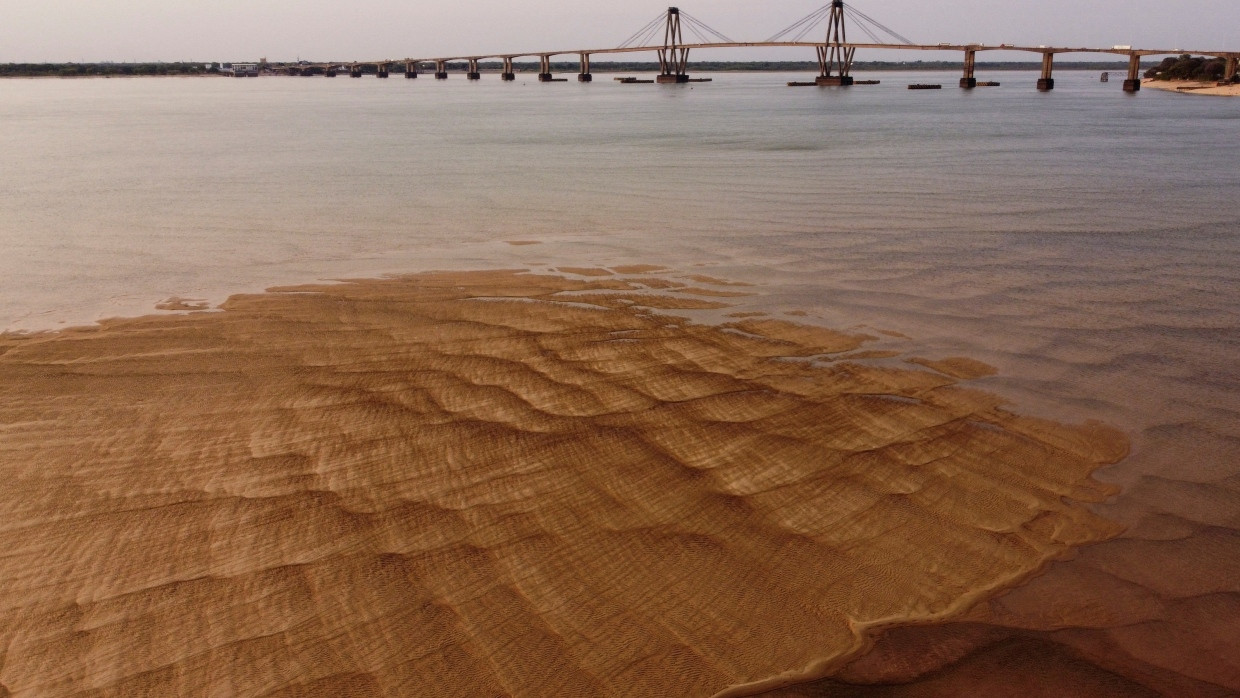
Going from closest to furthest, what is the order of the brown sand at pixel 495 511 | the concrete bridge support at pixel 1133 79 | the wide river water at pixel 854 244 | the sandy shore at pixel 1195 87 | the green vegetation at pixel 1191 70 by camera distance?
the brown sand at pixel 495 511 → the wide river water at pixel 854 244 → the sandy shore at pixel 1195 87 → the concrete bridge support at pixel 1133 79 → the green vegetation at pixel 1191 70

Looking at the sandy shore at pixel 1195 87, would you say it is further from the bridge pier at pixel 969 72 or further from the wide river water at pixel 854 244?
the wide river water at pixel 854 244

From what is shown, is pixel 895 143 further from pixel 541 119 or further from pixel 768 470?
pixel 768 470

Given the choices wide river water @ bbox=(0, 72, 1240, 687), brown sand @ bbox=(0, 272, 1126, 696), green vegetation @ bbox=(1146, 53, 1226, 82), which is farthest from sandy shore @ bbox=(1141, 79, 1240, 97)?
brown sand @ bbox=(0, 272, 1126, 696)

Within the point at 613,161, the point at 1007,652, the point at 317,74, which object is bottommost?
the point at 1007,652

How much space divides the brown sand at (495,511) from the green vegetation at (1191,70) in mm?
98816

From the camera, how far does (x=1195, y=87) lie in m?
76.2

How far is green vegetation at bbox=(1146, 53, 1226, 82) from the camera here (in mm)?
85062

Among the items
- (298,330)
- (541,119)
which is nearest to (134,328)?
(298,330)

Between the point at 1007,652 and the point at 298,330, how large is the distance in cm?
493

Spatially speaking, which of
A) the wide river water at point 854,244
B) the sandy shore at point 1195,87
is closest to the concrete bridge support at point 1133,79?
the sandy shore at point 1195,87

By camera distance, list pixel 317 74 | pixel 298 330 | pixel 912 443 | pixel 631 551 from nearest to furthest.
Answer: pixel 631 551 < pixel 912 443 < pixel 298 330 < pixel 317 74

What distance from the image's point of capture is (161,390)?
4848 millimetres

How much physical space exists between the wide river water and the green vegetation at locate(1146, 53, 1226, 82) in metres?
80.7

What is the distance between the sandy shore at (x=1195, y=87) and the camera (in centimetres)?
6430
